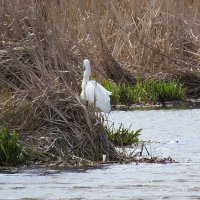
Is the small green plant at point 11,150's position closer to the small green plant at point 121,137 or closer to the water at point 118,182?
the water at point 118,182

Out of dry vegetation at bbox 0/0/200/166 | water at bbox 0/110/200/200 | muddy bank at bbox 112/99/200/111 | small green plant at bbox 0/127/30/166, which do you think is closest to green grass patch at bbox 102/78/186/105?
muddy bank at bbox 112/99/200/111

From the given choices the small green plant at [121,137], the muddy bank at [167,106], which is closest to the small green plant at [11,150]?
the small green plant at [121,137]

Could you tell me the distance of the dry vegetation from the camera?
1038 cm

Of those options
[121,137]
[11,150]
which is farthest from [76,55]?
[11,150]

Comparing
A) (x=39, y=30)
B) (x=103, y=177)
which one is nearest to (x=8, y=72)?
(x=39, y=30)

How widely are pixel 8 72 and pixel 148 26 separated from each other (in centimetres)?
653

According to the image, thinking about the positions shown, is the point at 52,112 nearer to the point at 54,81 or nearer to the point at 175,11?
the point at 54,81

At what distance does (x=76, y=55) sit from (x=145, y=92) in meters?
2.23

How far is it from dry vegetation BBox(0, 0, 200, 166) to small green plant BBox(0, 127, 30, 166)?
26 cm

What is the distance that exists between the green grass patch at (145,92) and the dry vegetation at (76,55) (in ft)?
2.16

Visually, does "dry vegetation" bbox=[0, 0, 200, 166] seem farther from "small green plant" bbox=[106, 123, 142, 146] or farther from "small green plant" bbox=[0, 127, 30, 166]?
"small green plant" bbox=[106, 123, 142, 146]

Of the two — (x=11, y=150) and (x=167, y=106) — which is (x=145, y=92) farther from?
(x=11, y=150)

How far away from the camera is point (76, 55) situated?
1597 centimetres

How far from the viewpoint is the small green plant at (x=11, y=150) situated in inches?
382
